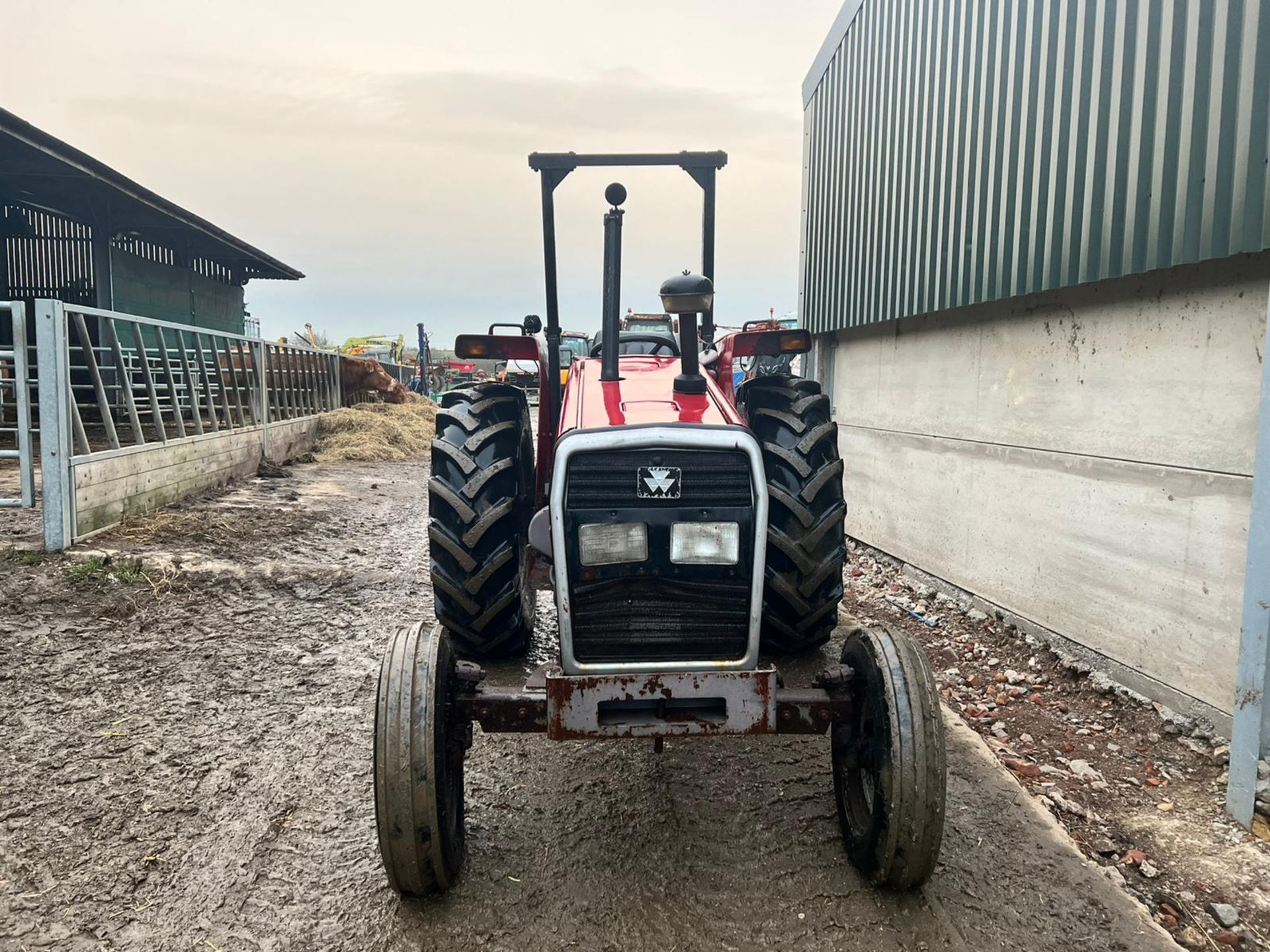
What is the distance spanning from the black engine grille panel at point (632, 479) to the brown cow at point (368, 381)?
1631 cm

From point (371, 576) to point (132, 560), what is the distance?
1.57 meters

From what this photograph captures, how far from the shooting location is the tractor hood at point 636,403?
2900 millimetres

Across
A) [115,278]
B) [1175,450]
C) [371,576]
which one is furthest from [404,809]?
[115,278]

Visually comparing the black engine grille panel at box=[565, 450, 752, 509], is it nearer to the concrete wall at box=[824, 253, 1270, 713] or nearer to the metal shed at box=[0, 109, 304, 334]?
the concrete wall at box=[824, 253, 1270, 713]

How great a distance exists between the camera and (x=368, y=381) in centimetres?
1870

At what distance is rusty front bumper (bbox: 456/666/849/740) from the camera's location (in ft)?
8.25

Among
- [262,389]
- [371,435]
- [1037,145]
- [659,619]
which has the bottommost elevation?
[659,619]

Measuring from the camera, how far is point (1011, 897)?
261 centimetres

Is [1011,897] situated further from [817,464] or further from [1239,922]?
[817,464]

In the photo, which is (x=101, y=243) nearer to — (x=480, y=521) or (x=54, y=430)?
(x=54, y=430)

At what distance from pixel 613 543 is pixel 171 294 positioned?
18546 mm

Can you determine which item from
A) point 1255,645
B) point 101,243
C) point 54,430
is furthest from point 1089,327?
point 101,243

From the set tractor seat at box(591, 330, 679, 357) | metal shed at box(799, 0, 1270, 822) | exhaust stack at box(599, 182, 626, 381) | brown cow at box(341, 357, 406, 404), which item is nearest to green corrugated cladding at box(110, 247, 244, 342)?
brown cow at box(341, 357, 406, 404)

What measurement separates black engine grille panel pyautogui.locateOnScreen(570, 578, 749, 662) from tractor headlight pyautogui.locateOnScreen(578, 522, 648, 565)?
8cm
